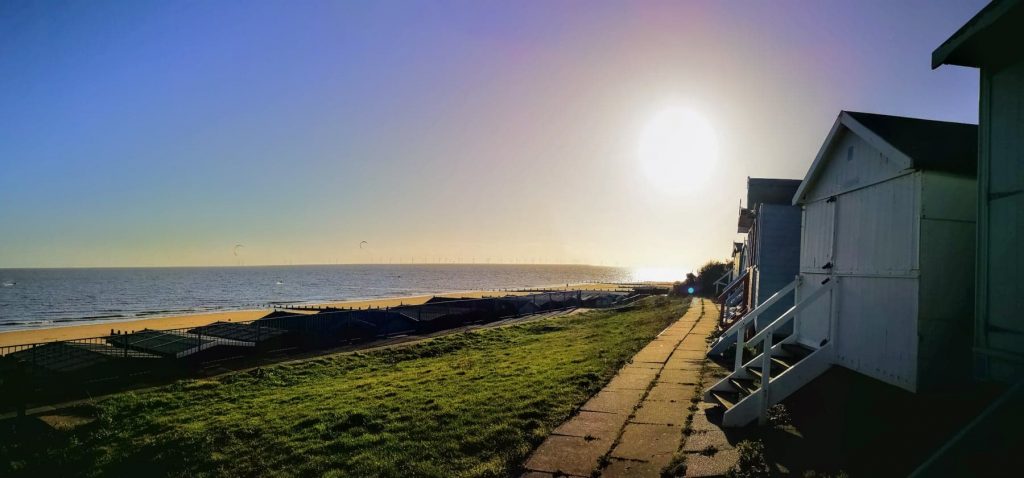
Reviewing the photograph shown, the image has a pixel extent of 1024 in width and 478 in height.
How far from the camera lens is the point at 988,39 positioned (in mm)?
4695

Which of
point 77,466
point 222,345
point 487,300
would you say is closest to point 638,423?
point 77,466

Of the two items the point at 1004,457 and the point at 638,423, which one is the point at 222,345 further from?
the point at 1004,457

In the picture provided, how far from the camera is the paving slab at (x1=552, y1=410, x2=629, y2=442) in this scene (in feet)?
23.6

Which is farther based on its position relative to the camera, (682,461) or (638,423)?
(638,423)

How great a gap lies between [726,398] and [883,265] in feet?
9.32

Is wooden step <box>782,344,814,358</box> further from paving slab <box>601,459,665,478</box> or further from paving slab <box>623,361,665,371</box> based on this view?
paving slab <box>601,459,665,478</box>

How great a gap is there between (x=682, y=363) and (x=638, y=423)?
5.08 meters

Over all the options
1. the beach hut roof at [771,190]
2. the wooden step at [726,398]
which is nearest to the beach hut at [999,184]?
the wooden step at [726,398]

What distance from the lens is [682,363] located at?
12.3 m

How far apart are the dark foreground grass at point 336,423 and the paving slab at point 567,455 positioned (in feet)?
0.64

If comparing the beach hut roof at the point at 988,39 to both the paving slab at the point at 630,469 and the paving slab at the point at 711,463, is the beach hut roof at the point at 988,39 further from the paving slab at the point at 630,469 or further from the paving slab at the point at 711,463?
the paving slab at the point at 630,469

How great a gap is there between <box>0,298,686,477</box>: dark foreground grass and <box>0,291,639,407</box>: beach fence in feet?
8.53

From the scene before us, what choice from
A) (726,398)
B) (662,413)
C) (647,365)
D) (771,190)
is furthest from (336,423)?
(771,190)

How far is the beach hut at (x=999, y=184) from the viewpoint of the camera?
438 centimetres
